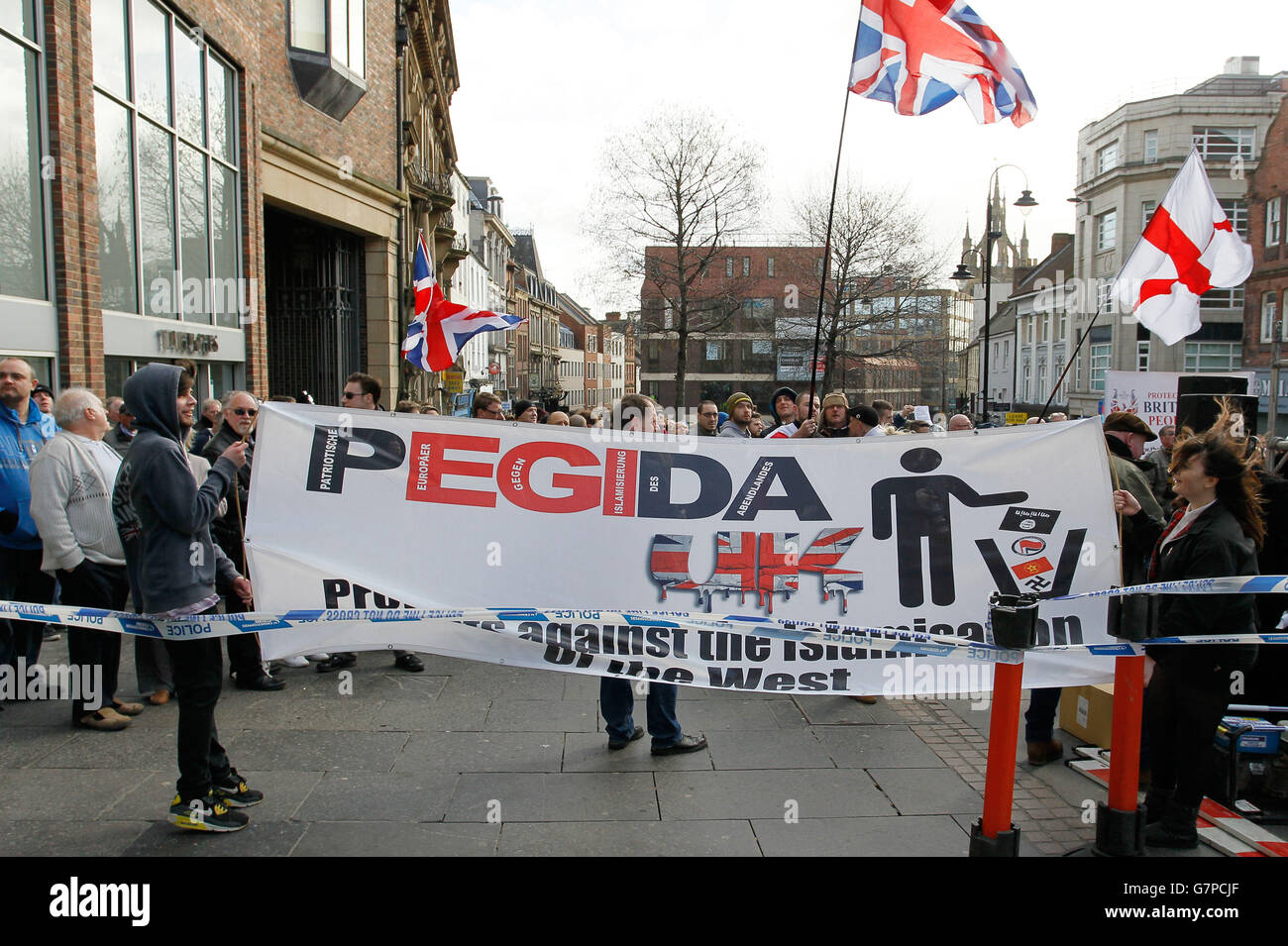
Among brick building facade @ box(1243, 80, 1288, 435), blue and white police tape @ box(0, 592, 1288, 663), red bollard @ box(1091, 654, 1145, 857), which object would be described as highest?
brick building facade @ box(1243, 80, 1288, 435)

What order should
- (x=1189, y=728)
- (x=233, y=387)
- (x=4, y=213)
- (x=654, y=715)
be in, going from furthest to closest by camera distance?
1. (x=233, y=387)
2. (x=4, y=213)
3. (x=654, y=715)
4. (x=1189, y=728)

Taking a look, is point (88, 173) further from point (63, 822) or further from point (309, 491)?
point (63, 822)

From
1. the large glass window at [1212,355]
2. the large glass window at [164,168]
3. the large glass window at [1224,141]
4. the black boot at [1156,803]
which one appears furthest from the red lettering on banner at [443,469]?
the large glass window at [1224,141]

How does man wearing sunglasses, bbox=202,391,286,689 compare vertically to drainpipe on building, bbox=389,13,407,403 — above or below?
below

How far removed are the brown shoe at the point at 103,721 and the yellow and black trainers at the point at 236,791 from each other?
1.56 metres

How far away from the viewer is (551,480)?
4.89m

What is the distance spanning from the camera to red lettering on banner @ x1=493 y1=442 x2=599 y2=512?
484 cm

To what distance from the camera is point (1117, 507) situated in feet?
15.5

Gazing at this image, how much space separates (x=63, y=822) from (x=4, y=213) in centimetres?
646

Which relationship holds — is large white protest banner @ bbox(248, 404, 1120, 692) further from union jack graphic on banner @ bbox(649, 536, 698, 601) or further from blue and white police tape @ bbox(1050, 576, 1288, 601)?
blue and white police tape @ bbox(1050, 576, 1288, 601)

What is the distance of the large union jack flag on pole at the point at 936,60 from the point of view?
8.22 m

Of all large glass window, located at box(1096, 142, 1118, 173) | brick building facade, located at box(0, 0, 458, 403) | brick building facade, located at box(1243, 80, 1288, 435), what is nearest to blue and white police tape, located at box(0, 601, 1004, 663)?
brick building facade, located at box(0, 0, 458, 403)

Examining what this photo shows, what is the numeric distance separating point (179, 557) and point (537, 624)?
166 centimetres

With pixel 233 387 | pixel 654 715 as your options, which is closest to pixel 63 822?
pixel 654 715
